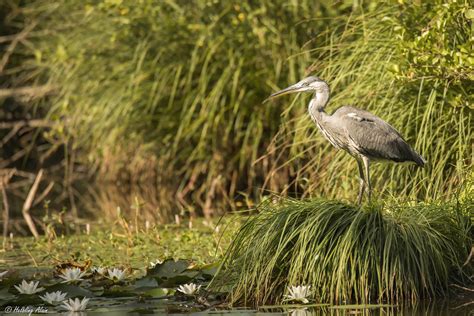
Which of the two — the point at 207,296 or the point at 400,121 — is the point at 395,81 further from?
the point at 207,296

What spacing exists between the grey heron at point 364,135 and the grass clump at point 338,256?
110 cm

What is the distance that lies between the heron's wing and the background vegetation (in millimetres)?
1124

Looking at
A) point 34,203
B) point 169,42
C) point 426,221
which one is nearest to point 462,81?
point 426,221

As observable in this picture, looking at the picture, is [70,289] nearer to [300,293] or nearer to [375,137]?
[300,293]

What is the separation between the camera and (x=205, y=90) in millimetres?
13141

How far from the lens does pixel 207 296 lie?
650 cm

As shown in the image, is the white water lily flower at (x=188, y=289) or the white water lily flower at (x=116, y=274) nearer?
the white water lily flower at (x=188, y=289)

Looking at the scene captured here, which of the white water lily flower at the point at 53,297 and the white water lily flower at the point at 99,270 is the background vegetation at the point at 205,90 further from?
the white water lily flower at the point at 53,297

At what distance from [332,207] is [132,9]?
25.0 feet

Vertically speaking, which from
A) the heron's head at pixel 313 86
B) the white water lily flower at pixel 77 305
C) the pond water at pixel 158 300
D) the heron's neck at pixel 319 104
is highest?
the heron's head at pixel 313 86

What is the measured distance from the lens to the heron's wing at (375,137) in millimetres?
7660

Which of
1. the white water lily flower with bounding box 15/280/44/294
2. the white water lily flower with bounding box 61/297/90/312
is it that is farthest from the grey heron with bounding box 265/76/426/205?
the white water lily flower with bounding box 15/280/44/294

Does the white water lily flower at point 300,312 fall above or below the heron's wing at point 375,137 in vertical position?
below

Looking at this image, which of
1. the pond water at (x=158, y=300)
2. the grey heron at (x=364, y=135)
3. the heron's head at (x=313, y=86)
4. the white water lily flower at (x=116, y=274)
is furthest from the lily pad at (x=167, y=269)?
the heron's head at (x=313, y=86)
